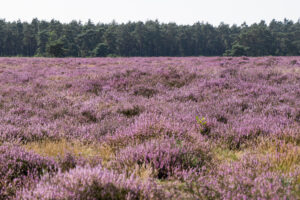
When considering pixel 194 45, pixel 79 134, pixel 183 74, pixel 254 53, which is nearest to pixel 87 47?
pixel 194 45

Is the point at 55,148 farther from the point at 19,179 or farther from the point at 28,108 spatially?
the point at 28,108

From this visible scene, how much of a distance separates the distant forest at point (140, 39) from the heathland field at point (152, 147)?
186 ft

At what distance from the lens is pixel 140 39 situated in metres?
84.7

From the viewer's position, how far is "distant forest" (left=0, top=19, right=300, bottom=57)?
72.8 metres

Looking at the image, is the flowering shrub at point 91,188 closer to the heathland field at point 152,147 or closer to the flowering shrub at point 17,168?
the heathland field at point 152,147

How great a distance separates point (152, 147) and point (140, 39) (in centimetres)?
8461

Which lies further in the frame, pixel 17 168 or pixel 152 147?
pixel 152 147

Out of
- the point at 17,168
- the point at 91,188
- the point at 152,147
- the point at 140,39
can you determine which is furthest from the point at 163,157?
the point at 140,39

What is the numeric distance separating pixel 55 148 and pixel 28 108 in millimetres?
3049

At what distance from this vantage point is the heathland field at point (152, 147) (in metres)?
2.19

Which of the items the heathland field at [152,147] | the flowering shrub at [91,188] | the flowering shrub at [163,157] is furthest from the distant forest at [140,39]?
the flowering shrub at [91,188]

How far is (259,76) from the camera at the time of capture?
10.2 m

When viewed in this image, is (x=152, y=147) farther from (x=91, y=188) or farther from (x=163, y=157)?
(x=91, y=188)

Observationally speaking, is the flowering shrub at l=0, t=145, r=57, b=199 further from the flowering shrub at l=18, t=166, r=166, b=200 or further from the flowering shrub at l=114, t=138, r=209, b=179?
the flowering shrub at l=114, t=138, r=209, b=179
